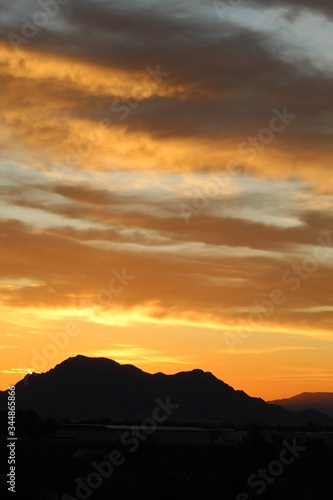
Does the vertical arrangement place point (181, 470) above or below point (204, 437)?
below

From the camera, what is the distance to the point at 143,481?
75.6 meters

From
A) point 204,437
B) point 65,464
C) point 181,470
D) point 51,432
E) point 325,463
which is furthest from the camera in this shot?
point 204,437

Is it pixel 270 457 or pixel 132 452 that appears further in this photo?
pixel 132 452

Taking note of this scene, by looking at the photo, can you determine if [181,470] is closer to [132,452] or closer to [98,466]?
[98,466]

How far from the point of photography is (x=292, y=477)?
93.4m

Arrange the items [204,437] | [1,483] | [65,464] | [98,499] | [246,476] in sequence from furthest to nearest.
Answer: [204,437]
[65,464]
[98,499]
[246,476]
[1,483]

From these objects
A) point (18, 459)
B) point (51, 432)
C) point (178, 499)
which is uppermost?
point (51, 432)

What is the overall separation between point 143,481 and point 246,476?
52.2 feet

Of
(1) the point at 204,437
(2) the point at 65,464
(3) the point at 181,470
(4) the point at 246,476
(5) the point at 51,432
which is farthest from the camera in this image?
(1) the point at 204,437

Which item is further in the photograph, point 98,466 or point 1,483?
point 98,466

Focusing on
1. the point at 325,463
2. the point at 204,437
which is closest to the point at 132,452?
the point at 325,463

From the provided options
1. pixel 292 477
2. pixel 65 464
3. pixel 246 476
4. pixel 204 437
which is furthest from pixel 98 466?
pixel 204 437

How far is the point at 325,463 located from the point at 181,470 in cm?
3057

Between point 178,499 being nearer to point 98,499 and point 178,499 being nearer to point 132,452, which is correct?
point 98,499
